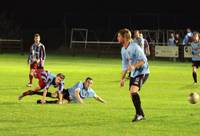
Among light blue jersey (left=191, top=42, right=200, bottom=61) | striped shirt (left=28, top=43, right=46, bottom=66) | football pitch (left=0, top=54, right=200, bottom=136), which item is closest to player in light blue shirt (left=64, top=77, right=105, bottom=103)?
football pitch (left=0, top=54, right=200, bottom=136)

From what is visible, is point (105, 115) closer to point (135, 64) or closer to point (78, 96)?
point (135, 64)

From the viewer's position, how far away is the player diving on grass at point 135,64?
13.6m

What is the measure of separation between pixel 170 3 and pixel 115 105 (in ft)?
160

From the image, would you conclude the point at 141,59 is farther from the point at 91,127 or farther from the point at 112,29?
the point at 112,29

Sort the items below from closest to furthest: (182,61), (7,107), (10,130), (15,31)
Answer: (10,130)
(7,107)
(182,61)
(15,31)

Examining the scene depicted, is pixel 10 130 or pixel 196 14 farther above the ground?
pixel 196 14

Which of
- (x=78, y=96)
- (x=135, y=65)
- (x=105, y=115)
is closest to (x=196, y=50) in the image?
(x=78, y=96)

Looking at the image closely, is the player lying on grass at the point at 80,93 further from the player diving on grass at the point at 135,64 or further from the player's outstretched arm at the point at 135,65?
the player's outstretched arm at the point at 135,65

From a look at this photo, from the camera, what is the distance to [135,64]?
13523mm

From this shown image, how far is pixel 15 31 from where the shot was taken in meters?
62.1

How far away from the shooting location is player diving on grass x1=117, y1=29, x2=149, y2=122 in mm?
13555

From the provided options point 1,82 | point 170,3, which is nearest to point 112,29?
point 170,3

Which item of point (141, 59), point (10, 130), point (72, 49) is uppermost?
point (72, 49)

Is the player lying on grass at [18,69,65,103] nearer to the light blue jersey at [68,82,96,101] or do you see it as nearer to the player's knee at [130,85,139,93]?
the light blue jersey at [68,82,96,101]
